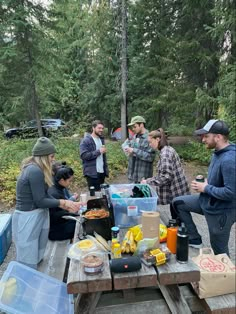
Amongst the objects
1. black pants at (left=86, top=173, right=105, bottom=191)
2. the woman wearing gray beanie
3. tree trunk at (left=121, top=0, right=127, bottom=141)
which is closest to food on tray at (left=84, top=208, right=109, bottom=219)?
the woman wearing gray beanie

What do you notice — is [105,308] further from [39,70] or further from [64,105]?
[64,105]

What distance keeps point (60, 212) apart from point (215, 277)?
200 cm

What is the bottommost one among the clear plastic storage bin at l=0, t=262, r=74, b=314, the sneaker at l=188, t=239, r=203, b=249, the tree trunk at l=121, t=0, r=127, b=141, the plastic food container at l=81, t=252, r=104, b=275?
the clear plastic storage bin at l=0, t=262, r=74, b=314

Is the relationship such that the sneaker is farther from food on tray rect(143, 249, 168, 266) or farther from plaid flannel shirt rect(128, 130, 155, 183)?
plaid flannel shirt rect(128, 130, 155, 183)

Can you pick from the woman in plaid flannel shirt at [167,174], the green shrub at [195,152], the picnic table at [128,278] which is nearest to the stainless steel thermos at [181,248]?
the picnic table at [128,278]

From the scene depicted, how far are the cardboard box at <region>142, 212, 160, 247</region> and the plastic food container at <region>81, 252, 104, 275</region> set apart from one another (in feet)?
1.41

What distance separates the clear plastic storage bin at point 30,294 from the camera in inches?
95.1

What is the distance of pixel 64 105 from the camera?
1945 centimetres

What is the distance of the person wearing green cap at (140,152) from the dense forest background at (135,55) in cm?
460

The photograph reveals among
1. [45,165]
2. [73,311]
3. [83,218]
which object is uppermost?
[45,165]

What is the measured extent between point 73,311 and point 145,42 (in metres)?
11.9

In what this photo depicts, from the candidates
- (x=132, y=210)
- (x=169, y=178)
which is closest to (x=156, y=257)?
(x=132, y=210)

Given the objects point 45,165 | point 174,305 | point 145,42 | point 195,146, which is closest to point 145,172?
point 45,165

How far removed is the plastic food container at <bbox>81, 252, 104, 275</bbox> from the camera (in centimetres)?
222
